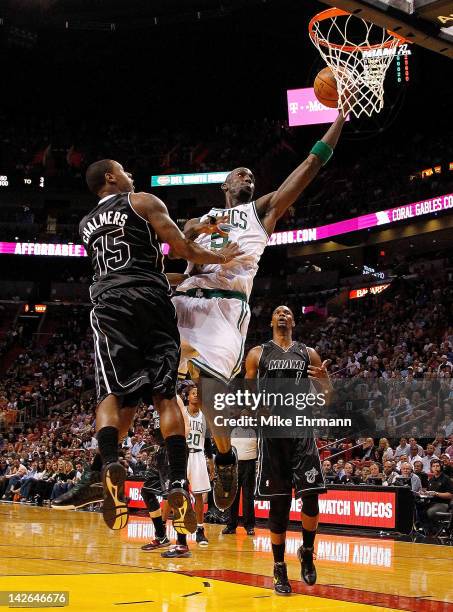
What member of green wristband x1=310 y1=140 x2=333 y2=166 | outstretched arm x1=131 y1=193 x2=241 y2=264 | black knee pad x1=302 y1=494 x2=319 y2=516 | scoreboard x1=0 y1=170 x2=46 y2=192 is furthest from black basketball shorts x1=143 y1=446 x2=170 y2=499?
scoreboard x1=0 y1=170 x2=46 y2=192

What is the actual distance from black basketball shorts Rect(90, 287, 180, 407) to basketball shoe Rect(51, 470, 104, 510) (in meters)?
0.47

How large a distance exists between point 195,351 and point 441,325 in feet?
57.1

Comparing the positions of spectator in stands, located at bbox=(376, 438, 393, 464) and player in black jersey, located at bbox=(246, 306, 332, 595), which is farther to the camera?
spectator in stands, located at bbox=(376, 438, 393, 464)

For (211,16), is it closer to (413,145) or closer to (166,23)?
(166,23)

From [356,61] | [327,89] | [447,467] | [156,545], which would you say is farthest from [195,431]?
[327,89]

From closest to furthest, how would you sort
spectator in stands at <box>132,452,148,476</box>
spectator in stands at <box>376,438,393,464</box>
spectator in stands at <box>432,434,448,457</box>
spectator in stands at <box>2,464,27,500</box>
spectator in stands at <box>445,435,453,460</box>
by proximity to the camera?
spectator in stands at <box>445,435,453,460</box>, spectator in stands at <box>432,434,448,457</box>, spectator in stands at <box>376,438,393,464</box>, spectator in stands at <box>132,452,148,476</box>, spectator in stands at <box>2,464,27,500</box>

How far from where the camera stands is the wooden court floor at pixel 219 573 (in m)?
5.74

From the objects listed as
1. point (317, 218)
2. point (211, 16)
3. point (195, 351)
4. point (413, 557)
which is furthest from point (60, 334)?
point (195, 351)

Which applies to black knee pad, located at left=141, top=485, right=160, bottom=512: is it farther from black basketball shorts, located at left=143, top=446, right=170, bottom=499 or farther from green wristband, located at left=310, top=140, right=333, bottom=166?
green wristband, located at left=310, top=140, right=333, bottom=166

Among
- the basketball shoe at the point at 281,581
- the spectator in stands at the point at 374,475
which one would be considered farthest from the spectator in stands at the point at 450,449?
the basketball shoe at the point at 281,581

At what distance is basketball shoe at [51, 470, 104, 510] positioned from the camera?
178 inches

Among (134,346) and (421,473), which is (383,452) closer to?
(421,473)

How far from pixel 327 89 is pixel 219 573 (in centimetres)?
438

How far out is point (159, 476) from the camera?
9570mm
